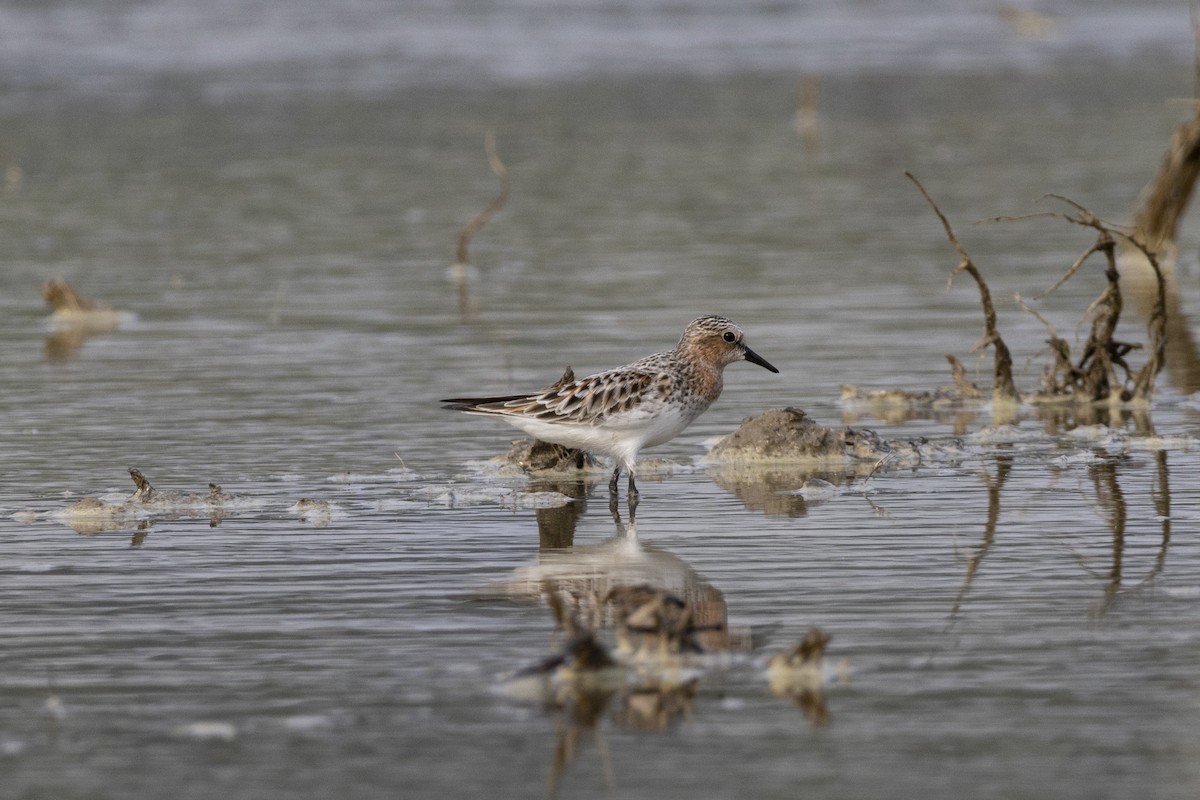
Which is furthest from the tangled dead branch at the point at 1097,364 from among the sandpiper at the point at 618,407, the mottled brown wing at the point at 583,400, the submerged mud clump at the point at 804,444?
the mottled brown wing at the point at 583,400

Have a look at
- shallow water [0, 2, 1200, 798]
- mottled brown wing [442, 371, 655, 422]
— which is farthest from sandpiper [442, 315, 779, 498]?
shallow water [0, 2, 1200, 798]

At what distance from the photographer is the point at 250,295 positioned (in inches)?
712

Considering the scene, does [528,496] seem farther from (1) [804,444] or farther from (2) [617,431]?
(1) [804,444]

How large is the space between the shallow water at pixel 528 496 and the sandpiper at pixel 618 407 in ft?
1.15

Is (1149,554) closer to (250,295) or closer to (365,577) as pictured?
(365,577)

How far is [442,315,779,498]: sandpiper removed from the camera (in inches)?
398

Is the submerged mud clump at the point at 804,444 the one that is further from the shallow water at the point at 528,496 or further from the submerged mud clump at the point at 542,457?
the submerged mud clump at the point at 542,457

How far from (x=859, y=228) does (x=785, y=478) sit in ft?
35.8

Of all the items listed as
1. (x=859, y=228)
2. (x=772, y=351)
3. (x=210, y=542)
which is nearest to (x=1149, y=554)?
(x=210, y=542)

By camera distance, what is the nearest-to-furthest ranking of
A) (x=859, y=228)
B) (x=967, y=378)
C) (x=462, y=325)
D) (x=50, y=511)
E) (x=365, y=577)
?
1. (x=365, y=577)
2. (x=50, y=511)
3. (x=967, y=378)
4. (x=462, y=325)
5. (x=859, y=228)

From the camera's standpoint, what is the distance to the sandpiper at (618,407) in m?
10.1

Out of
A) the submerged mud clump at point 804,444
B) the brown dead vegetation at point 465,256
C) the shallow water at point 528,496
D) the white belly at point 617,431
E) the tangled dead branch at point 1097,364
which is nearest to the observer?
the shallow water at point 528,496

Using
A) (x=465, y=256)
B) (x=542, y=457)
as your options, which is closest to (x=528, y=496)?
(x=542, y=457)

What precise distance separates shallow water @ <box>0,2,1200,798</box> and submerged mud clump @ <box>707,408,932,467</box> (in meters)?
0.34
